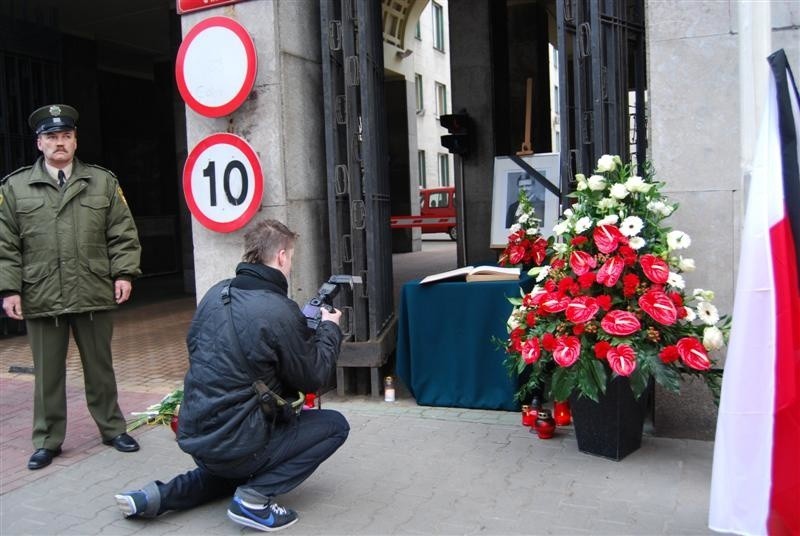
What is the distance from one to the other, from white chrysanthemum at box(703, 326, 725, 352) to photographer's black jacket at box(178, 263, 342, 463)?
1.94 meters

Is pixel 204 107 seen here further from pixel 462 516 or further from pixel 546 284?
pixel 462 516

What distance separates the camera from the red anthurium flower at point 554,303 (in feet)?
13.2

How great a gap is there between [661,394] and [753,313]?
196 cm

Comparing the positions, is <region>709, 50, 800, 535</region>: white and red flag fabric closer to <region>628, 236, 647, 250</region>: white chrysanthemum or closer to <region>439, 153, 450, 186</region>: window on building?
<region>628, 236, 647, 250</region>: white chrysanthemum

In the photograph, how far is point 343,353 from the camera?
18.5ft

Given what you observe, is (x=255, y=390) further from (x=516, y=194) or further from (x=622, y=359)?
(x=516, y=194)

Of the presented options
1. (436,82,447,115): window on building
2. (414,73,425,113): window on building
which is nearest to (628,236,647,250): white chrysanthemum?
(414,73,425,113): window on building

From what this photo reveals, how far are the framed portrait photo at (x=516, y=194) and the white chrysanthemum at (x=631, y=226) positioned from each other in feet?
10.1

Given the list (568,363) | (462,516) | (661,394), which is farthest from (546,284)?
(462,516)

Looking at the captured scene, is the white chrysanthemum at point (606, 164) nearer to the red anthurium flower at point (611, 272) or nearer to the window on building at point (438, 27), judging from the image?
the red anthurium flower at point (611, 272)

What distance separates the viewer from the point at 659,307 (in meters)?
3.86

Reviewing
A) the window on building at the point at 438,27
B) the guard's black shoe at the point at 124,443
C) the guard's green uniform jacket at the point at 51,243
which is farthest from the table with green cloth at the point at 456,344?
the window on building at the point at 438,27

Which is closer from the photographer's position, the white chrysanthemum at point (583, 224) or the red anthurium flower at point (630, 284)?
the red anthurium flower at point (630, 284)

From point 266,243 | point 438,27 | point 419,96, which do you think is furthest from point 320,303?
point 438,27
